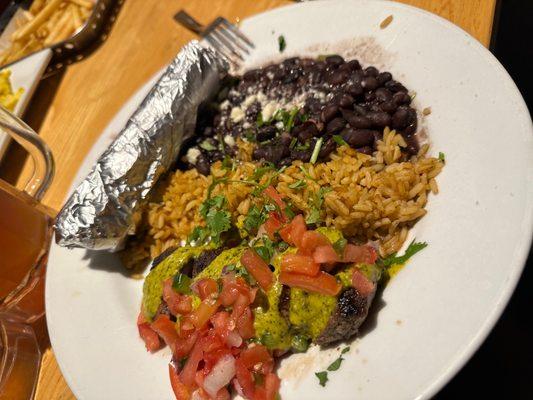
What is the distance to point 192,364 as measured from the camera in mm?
2156

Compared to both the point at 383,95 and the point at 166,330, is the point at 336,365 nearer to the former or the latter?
the point at 166,330

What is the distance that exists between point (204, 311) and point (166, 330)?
257 mm

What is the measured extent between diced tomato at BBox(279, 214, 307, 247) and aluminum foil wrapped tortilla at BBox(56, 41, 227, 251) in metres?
0.96

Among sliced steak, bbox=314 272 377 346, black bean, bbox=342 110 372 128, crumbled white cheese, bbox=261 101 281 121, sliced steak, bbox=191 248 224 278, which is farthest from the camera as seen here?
crumbled white cheese, bbox=261 101 281 121

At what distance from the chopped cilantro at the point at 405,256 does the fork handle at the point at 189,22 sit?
2.25 metres

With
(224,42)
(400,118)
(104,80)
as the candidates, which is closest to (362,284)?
(400,118)

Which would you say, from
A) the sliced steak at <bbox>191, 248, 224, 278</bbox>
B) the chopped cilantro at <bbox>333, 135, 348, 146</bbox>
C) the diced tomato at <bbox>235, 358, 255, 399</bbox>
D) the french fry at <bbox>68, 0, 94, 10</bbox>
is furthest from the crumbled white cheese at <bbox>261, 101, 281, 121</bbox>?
the french fry at <bbox>68, 0, 94, 10</bbox>

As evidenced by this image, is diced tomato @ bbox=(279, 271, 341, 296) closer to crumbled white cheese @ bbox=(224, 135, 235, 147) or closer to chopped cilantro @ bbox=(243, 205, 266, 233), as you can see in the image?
chopped cilantro @ bbox=(243, 205, 266, 233)

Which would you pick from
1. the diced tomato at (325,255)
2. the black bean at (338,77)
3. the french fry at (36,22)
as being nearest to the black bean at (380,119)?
the black bean at (338,77)

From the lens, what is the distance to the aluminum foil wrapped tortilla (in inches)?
105

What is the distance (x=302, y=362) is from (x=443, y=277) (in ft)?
2.21

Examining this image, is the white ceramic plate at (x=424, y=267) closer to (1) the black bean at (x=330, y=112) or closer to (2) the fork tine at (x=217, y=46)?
(1) the black bean at (x=330, y=112)

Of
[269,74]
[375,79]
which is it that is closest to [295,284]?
[375,79]

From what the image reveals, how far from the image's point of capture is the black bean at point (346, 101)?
2588mm
